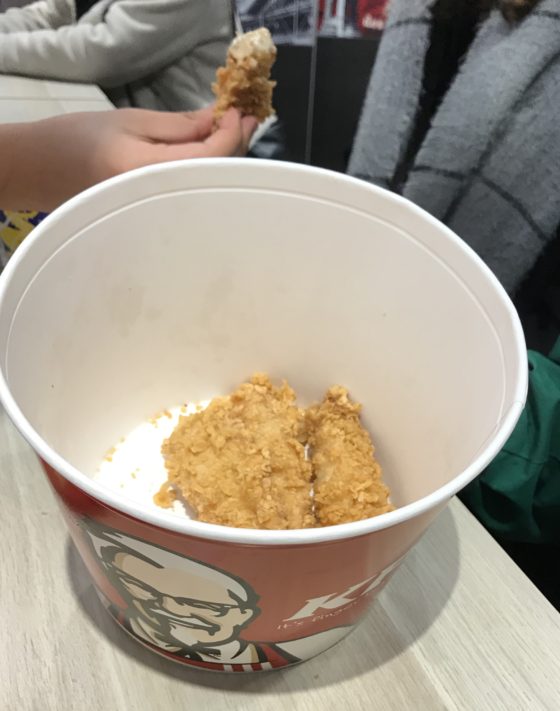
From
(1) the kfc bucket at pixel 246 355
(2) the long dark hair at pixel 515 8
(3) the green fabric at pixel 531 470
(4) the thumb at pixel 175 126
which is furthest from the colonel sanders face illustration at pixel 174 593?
(2) the long dark hair at pixel 515 8

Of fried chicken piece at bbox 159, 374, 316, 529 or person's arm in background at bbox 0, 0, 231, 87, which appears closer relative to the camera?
fried chicken piece at bbox 159, 374, 316, 529

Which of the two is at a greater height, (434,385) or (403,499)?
(434,385)

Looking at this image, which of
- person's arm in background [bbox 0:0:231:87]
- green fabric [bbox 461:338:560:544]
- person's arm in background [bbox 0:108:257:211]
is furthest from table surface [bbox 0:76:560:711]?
person's arm in background [bbox 0:0:231:87]

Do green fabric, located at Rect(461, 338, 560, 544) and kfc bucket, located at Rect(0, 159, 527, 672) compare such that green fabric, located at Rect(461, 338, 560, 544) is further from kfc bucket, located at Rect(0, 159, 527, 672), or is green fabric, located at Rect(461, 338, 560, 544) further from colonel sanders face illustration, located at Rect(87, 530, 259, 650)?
colonel sanders face illustration, located at Rect(87, 530, 259, 650)

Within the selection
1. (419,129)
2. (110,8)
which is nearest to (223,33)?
(110,8)

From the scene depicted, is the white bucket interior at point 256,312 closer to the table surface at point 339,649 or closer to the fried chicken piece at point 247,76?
the table surface at point 339,649

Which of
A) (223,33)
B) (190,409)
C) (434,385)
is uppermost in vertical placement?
(223,33)

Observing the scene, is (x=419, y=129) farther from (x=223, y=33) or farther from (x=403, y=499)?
(x=403, y=499)
